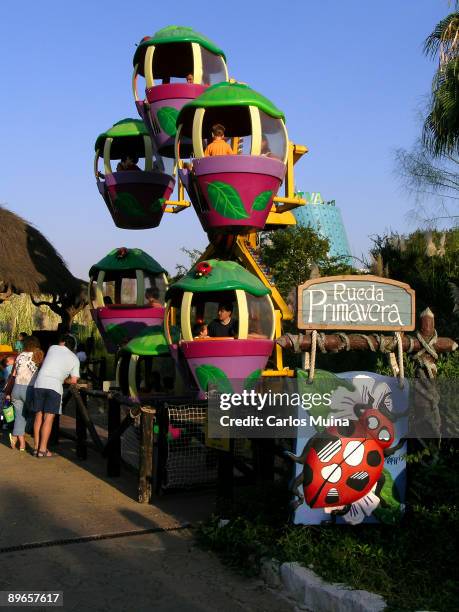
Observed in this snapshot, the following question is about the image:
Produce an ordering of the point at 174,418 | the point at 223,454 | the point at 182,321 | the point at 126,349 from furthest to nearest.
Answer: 1. the point at 126,349
2. the point at 174,418
3. the point at 182,321
4. the point at 223,454

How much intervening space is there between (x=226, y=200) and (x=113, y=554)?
3.44 m

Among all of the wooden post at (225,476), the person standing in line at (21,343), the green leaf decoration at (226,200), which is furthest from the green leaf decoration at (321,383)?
the person standing in line at (21,343)

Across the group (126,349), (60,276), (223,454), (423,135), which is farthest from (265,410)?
(60,276)

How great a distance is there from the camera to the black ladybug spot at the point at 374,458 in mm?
4910

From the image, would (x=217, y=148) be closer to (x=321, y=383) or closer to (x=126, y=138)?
(x=126, y=138)

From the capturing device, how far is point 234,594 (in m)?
4.68

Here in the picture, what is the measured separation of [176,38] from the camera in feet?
28.2

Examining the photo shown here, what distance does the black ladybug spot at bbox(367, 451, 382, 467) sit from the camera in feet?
16.1

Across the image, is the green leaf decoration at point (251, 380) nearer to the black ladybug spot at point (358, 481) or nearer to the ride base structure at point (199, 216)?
the ride base structure at point (199, 216)

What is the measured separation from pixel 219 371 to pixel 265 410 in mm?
780

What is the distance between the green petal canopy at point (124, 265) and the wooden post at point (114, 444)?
2101mm

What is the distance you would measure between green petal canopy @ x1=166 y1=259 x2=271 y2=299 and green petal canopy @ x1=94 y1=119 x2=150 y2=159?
11.5 feet

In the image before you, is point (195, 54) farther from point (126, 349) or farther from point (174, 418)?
point (174, 418)

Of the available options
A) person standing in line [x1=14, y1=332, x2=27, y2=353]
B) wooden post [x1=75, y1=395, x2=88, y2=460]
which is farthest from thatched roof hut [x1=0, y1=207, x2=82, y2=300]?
wooden post [x1=75, y1=395, x2=88, y2=460]
